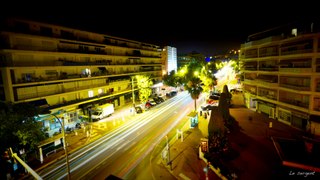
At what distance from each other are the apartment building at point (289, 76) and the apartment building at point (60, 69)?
3227cm

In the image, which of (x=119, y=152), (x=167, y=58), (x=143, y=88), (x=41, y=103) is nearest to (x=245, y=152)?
(x=119, y=152)

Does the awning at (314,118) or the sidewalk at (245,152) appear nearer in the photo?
the sidewalk at (245,152)

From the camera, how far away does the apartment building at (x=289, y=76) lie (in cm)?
2244

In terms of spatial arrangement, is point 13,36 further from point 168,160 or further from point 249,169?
point 249,169

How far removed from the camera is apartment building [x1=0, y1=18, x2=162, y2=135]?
24656 millimetres

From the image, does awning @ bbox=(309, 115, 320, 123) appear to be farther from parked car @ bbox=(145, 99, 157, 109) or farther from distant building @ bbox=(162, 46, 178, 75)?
distant building @ bbox=(162, 46, 178, 75)

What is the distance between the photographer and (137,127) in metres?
29.5

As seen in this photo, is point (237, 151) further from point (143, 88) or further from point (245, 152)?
point (143, 88)

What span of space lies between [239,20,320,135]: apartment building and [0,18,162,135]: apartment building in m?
32.3

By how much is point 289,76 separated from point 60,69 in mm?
39608

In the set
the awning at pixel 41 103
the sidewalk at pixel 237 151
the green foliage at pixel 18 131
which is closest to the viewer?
the sidewalk at pixel 237 151

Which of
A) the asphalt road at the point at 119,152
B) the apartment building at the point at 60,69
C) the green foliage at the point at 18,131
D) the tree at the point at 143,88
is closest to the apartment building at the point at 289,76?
the asphalt road at the point at 119,152

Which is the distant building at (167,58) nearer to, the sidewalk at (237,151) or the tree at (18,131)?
the sidewalk at (237,151)

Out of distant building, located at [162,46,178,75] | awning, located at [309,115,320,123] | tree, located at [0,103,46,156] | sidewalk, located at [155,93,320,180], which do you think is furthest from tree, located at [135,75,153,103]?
distant building, located at [162,46,178,75]
